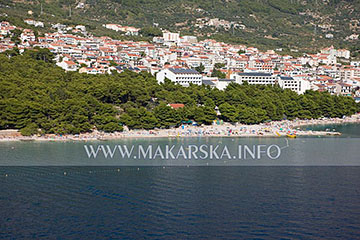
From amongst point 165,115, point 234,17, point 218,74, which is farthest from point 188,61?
point 234,17

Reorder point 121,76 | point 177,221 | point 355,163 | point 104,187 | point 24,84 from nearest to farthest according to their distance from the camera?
point 177,221, point 104,187, point 355,163, point 24,84, point 121,76

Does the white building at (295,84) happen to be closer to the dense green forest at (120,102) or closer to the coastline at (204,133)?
the dense green forest at (120,102)

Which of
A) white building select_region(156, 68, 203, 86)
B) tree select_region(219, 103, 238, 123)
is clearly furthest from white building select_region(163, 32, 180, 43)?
tree select_region(219, 103, 238, 123)

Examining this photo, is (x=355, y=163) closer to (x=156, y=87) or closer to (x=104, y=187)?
(x=104, y=187)

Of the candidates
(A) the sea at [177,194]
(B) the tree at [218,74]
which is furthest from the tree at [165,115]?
(B) the tree at [218,74]

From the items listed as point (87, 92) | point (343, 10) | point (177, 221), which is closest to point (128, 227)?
point (177, 221)

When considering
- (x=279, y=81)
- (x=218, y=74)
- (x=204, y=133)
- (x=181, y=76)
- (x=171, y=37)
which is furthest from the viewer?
(x=171, y=37)

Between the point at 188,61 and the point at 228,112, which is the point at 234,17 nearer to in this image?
the point at 188,61
